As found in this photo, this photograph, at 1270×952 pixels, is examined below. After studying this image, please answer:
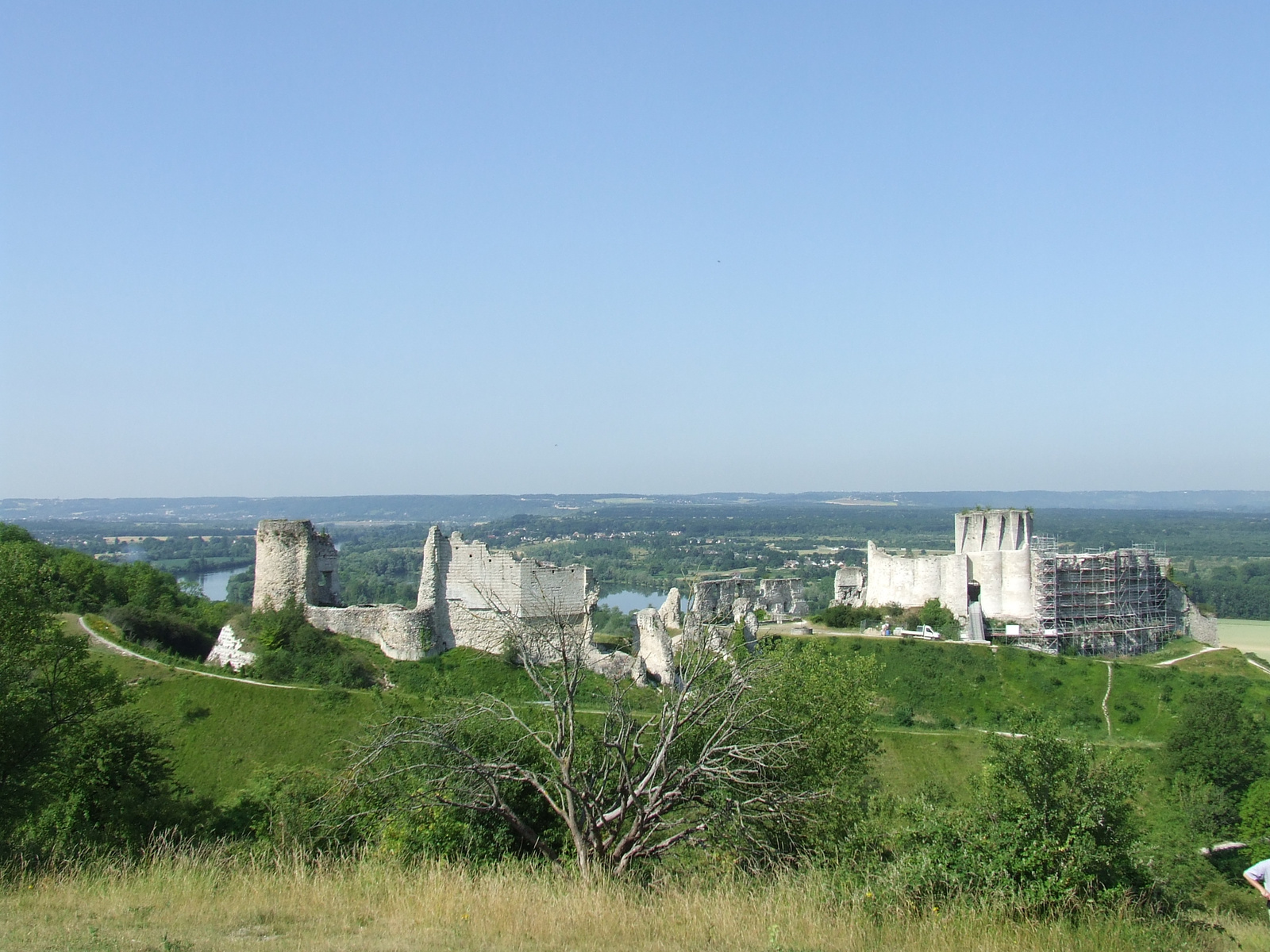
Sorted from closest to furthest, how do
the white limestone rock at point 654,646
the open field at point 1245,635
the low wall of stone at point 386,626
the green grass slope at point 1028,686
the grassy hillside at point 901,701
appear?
the grassy hillside at point 901,701, the low wall of stone at point 386,626, the green grass slope at point 1028,686, the white limestone rock at point 654,646, the open field at point 1245,635

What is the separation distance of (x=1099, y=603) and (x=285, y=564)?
33.2 metres

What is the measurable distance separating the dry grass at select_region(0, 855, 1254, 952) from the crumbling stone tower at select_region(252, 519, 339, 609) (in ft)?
71.1

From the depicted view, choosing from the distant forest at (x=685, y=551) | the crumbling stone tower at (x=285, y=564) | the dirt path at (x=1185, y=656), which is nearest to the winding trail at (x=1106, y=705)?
the dirt path at (x=1185, y=656)

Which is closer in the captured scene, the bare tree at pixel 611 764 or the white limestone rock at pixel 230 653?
the bare tree at pixel 611 764

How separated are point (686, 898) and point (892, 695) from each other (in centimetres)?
2575

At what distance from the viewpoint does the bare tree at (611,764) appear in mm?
10062

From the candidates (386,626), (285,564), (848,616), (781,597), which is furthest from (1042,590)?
(285,564)

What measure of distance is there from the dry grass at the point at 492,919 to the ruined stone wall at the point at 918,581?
3509 cm

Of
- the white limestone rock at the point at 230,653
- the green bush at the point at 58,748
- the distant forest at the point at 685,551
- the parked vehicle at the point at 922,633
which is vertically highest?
the green bush at the point at 58,748

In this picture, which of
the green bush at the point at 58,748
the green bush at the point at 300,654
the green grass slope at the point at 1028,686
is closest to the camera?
the green bush at the point at 58,748

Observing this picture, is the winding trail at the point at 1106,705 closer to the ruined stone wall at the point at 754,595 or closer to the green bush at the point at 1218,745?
the green bush at the point at 1218,745

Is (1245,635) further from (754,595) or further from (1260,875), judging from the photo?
(1260,875)

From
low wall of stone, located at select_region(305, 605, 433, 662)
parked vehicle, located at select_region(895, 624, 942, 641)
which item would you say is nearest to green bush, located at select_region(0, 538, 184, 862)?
low wall of stone, located at select_region(305, 605, 433, 662)

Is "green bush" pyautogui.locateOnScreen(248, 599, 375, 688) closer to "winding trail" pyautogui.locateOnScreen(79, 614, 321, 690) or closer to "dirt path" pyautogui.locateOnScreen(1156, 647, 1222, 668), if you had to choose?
"winding trail" pyautogui.locateOnScreen(79, 614, 321, 690)
